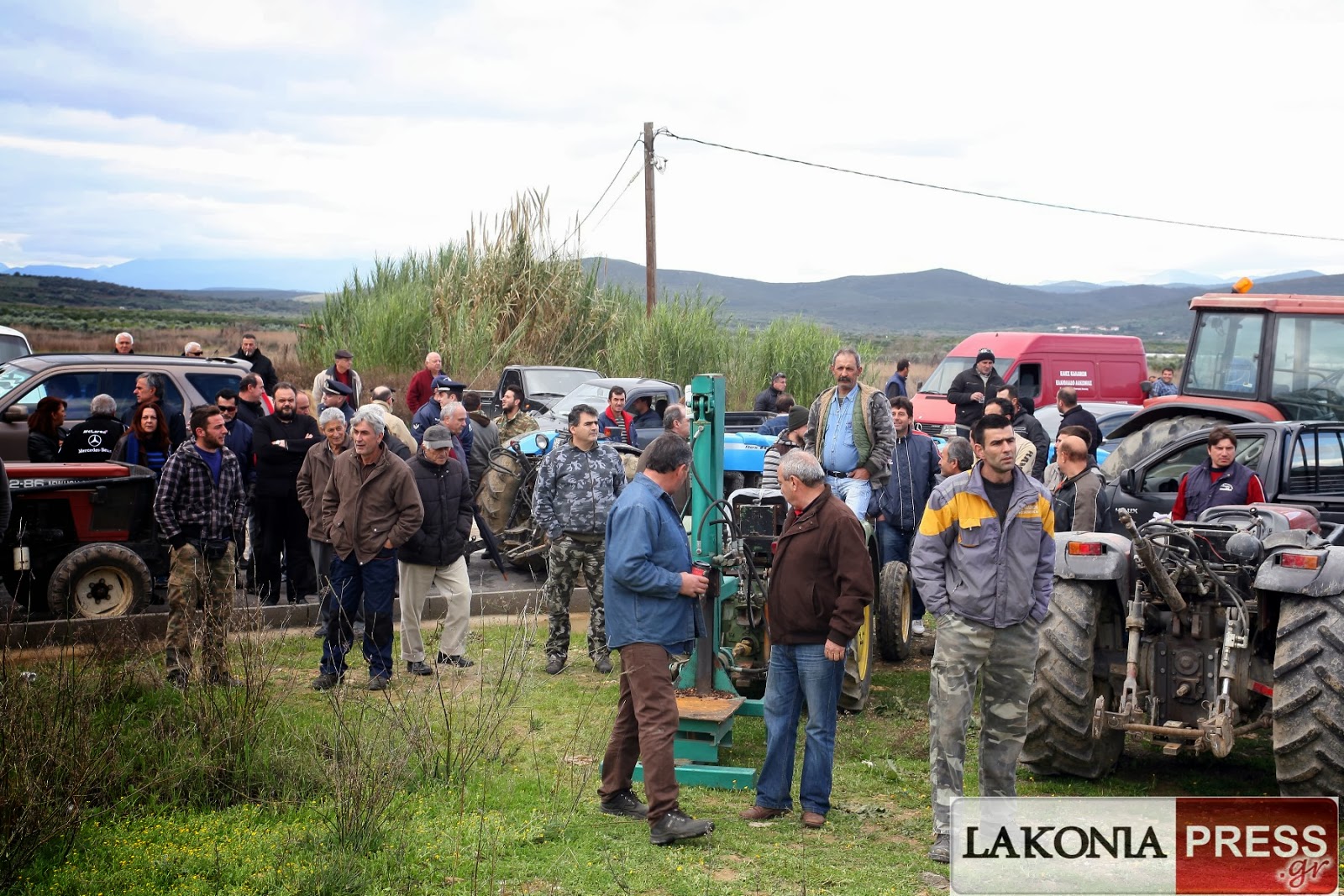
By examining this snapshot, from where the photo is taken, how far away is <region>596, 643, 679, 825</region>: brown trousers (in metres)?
6.07

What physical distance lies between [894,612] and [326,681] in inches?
165

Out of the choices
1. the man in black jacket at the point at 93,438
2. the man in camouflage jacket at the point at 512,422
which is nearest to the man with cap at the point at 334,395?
the man in camouflage jacket at the point at 512,422

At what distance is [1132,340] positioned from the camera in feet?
88.4

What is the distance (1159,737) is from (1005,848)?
44.5 inches

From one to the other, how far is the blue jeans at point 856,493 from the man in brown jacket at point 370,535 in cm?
310

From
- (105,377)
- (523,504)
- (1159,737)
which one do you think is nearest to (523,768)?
(1159,737)

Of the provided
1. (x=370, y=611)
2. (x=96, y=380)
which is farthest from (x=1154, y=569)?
(x=96, y=380)

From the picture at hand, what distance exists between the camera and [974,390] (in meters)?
15.3

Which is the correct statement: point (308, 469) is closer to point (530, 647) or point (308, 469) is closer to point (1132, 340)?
point (530, 647)

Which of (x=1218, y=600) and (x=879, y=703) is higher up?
(x=1218, y=600)

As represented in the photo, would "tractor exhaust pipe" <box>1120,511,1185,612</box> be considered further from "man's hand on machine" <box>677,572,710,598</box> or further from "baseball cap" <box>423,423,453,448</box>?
"baseball cap" <box>423,423,453,448</box>

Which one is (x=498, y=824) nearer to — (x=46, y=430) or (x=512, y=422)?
(x=46, y=430)

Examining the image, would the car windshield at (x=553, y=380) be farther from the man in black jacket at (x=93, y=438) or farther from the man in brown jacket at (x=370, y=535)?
the man in brown jacket at (x=370, y=535)

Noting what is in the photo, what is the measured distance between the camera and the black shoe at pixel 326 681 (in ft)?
28.6
